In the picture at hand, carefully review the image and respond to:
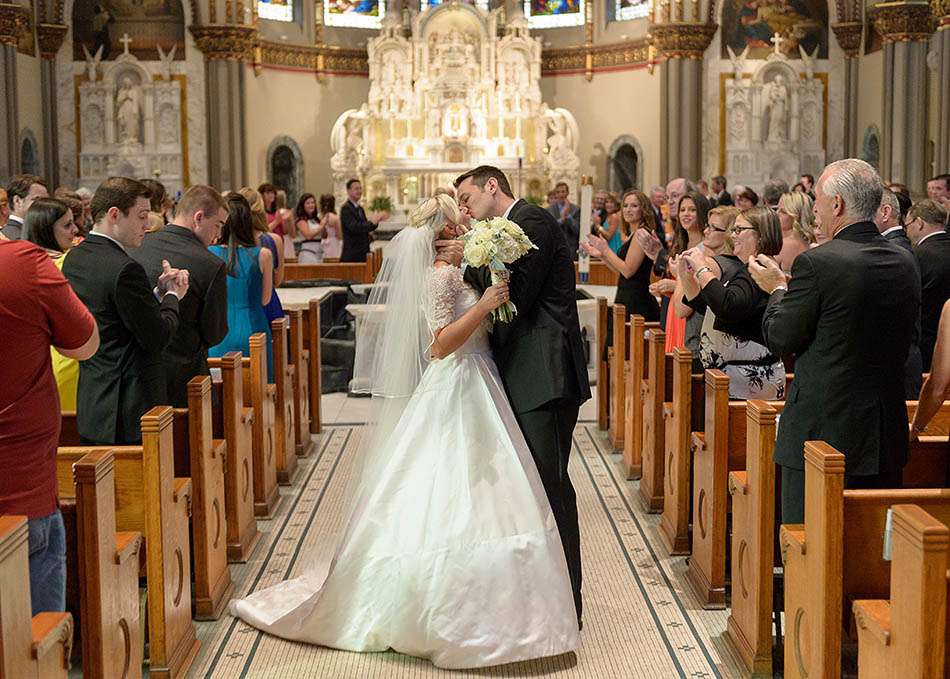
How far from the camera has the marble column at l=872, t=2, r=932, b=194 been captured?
17.8 m

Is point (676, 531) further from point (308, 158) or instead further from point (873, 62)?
point (308, 158)

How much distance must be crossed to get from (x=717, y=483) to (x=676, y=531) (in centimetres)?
93

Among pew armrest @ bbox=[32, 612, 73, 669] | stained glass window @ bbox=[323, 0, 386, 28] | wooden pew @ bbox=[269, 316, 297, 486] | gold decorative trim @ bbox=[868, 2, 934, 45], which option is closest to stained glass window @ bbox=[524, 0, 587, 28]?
stained glass window @ bbox=[323, 0, 386, 28]

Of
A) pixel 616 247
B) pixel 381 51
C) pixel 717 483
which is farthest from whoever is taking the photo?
pixel 381 51

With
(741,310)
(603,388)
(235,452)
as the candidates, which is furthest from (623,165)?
(741,310)

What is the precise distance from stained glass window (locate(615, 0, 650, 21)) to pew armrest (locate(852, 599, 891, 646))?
19801 millimetres

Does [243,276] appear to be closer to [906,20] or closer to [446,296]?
[446,296]

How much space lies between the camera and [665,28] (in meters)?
20.4

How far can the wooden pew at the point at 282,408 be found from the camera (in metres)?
7.52

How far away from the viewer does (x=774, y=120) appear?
20.3 m

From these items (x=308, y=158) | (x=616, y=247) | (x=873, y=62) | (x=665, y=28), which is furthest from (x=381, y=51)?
(x=616, y=247)

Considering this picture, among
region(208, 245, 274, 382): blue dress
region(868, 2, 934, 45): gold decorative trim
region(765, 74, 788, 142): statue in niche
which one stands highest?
region(868, 2, 934, 45): gold decorative trim

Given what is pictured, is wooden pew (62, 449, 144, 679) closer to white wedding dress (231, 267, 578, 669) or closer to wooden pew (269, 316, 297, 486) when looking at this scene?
white wedding dress (231, 267, 578, 669)

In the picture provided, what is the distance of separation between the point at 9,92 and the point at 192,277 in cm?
1385
